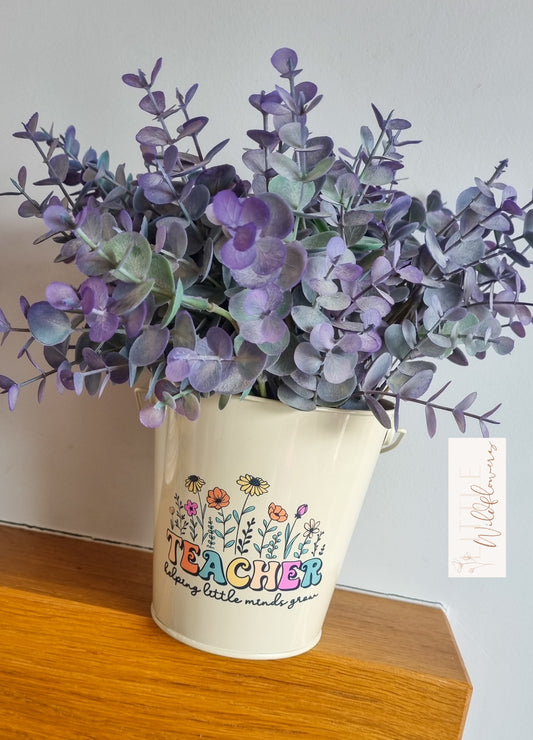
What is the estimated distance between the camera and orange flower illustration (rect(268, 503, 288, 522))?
0.54m

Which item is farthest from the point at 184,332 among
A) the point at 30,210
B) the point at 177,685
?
the point at 177,685

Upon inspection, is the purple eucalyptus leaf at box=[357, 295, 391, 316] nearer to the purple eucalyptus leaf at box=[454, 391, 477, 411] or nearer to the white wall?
the purple eucalyptus leaf at box=[454, 391, 477, 411]

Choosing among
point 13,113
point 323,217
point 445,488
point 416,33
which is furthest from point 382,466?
point 13,113

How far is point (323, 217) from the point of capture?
0.48 m

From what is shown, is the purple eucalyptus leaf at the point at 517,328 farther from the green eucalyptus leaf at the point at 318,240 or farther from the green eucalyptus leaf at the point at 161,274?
the green eucalyptus leaf at the point at 161,274

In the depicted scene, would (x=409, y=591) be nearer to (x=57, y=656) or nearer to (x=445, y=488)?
(x=445, y=488)

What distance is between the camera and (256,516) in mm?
538

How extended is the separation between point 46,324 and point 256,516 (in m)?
0.23

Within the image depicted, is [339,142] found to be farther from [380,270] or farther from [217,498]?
[217,498]

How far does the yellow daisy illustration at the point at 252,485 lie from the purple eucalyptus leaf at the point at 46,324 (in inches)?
7.3

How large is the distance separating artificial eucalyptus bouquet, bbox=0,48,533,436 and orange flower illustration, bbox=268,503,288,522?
9 cm

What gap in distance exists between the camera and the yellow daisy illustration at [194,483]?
549mm

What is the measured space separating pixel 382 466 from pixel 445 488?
0.08 metres

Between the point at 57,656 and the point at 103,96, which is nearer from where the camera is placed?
the point at 57,656
